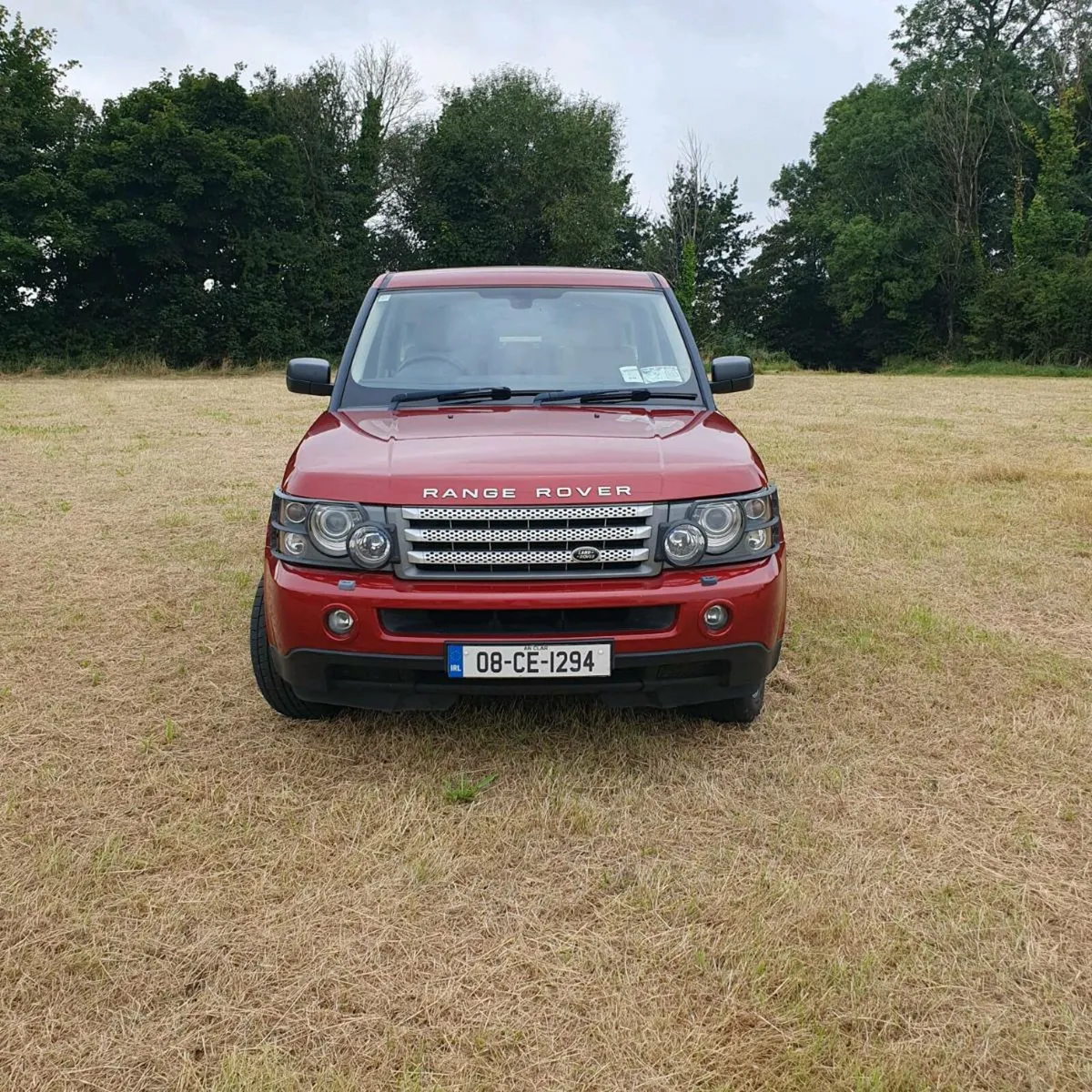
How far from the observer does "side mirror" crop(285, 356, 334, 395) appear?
14.8ft

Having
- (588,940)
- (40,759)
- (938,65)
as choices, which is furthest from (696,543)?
(938,65)

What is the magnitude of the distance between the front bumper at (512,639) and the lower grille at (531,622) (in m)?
0.02

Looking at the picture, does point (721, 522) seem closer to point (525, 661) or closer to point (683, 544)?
point (683, 544)

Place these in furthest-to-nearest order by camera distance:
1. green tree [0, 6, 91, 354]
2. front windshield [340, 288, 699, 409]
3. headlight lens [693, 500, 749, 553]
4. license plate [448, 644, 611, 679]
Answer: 1. green tree [0, 6, 91, 354]
2. front windshield [340, 288, 699, 409]
3. headlight lens [693, 500, 749, 553]
4. license plate [448, 644, 611, 679]

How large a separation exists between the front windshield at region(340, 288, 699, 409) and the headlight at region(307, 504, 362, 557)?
1.05 metres

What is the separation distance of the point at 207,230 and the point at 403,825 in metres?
30.7

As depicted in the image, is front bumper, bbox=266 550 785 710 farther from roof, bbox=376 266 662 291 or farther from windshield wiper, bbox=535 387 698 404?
roof, bbox=376 266 662 291

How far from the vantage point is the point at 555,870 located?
2.75 metres

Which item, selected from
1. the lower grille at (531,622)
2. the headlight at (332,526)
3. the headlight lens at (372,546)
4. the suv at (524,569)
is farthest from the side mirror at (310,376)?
the lower grille at (531,622)

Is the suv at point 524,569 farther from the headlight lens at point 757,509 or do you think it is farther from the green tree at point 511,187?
the green tree at point 511,187

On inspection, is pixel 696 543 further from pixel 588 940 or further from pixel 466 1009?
pixel 466 1009

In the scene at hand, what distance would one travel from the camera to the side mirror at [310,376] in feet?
14.8

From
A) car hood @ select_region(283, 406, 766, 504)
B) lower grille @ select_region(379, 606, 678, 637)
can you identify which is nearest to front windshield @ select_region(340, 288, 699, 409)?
car hood @ select_region(283, 406, 766, 504)

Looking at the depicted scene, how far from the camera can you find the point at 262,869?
2.73m
